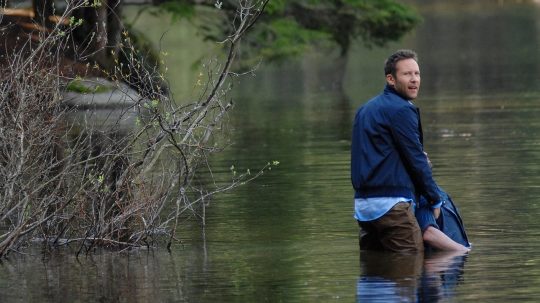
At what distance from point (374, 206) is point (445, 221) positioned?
58cm

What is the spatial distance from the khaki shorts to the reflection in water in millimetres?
83

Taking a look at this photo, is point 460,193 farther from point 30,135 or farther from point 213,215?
point 30,135

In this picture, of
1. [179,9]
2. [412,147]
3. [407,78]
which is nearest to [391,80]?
[407,78]

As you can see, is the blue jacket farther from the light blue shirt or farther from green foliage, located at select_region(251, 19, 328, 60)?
green foliage, located at select_region(251, 19, 328, 60)

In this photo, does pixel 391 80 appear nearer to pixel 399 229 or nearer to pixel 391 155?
pixel 391 155

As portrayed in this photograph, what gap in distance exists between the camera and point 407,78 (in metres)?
12.1

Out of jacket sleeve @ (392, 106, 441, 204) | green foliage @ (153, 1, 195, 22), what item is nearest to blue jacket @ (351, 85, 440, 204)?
jacket sleeve @ (392, 106, 441, 204)

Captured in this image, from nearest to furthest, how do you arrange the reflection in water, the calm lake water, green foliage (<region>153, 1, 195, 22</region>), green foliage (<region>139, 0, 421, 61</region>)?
the reflection in water, the calm lake water, green foliage (<region>153, 1, 195, 22</region>), green foliage (<region>139, 0, 421, 61</region>)

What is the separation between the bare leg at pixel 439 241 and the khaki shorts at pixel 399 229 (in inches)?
3.0

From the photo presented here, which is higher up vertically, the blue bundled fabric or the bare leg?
the blue bundled fabric

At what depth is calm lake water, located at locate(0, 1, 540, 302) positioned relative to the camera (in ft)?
35.1

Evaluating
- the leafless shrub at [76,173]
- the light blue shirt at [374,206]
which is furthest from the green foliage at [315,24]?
the light blue shirt at [374,206]

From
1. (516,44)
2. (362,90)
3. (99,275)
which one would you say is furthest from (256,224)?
(516,44)

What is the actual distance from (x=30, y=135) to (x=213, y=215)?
2.90 metres
